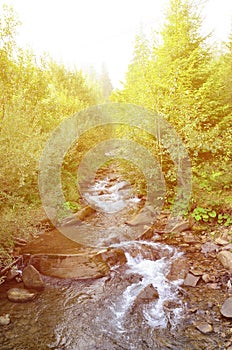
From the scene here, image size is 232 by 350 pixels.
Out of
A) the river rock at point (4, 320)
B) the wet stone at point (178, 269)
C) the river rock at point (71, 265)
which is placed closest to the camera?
the river rock at point (4, 320)

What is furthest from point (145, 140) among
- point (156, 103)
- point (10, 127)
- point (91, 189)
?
point (91, 189)

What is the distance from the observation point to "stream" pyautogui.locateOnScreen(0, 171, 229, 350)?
6207 millimetres

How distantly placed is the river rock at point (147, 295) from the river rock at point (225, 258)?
283 cm

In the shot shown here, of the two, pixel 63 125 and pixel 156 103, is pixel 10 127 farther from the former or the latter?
pixel 63 125

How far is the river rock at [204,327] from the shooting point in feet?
20.4

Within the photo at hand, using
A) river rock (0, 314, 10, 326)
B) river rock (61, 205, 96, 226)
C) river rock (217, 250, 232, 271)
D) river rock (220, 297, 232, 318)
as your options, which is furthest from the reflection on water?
river rock (61, 205, 96, 226)

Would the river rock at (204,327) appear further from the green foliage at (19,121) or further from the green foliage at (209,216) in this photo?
the green foliage at (19,121)

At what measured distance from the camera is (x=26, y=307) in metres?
7.56

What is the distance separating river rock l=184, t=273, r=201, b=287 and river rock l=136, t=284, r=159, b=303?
115 centimetres

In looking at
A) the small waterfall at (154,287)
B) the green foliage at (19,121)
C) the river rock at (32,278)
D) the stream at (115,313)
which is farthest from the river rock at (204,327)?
the green foliage at (19,121)

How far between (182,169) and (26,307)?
31.4 ft

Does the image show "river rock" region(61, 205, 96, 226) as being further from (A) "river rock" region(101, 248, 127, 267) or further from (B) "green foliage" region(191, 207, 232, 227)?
(B) "green foliage" region(191, 207, 232, 227)

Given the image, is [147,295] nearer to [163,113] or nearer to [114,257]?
[114,257]

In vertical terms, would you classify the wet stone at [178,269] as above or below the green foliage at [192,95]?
below
